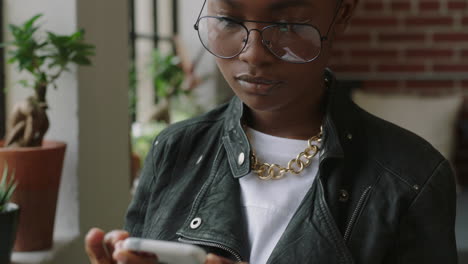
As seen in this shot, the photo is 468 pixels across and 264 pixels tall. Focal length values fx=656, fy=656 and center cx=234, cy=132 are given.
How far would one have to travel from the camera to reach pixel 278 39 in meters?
0.87

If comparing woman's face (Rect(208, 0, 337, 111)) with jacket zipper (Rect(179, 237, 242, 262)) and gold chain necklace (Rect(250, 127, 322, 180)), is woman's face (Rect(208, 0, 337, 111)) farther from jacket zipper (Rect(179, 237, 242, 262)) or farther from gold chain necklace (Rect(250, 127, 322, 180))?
jacket zipper (Rect(179, 237, 242, 262))

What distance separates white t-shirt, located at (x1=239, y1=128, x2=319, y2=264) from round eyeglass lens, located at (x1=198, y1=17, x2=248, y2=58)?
0.17m

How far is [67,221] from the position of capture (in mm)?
1750

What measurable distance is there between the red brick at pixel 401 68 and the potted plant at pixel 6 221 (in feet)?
8.78

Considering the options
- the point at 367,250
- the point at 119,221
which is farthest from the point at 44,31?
the point at 367,250

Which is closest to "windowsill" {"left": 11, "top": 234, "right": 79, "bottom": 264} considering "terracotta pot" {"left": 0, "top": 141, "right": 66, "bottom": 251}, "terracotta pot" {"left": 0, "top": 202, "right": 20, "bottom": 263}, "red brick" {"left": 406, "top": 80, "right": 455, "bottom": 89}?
"terracotta pot" {"left": 0, "top": 141, "right": 66, "bottom": 251}

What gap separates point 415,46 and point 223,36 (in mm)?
2949

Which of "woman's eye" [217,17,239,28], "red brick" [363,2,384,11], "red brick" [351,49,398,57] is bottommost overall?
"red brick" [351,49,398,57]

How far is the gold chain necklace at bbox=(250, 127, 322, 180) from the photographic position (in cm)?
98

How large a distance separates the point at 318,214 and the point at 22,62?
885mm

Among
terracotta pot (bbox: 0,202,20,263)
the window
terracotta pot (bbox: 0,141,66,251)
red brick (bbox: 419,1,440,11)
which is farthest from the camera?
red brick (bbox: 419,1,440,11)

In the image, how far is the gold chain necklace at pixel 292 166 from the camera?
3.20 ft

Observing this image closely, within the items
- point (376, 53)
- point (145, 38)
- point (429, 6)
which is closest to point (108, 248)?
point (145, 38)

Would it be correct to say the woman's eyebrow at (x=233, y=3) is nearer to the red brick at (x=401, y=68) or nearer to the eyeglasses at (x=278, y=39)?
the eyeglasses at (x=278, y=39)
